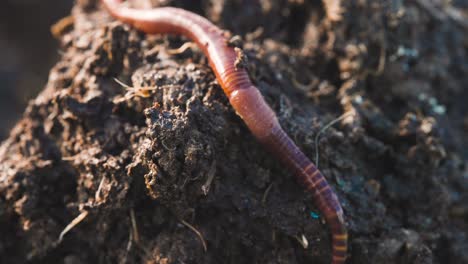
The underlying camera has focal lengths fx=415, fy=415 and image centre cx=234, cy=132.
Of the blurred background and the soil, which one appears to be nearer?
the soil

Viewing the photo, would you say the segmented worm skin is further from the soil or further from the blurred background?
the blurred background

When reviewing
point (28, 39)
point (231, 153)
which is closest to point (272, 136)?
point (231, 153)

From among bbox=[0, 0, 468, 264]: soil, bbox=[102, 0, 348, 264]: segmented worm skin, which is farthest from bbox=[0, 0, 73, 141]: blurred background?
bbox=[102, 0, 348, 264]: segmented worm skin

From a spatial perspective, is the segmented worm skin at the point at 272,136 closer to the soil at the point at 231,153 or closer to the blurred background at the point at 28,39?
the soil at the point at 231,153

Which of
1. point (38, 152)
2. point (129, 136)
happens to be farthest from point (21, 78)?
point (129, 136)

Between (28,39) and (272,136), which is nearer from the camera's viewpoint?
(272,136)

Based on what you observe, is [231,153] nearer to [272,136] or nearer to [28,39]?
[272,136]

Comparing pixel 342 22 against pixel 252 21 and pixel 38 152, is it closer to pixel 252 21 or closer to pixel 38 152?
pixel 252 21
